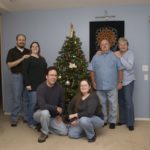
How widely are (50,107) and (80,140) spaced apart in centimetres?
63

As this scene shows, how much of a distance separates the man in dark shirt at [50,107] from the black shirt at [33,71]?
1.14ft

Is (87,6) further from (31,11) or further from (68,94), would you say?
(68,94)

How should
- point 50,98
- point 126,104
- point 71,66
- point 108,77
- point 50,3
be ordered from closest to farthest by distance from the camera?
point 50,98 → point 108,77 → point 126,104 → point 71,66 → point 50,3

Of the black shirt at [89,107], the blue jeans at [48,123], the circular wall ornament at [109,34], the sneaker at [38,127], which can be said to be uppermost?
the circular wall ornament at [109,34]

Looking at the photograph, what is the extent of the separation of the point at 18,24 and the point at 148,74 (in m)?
2.60

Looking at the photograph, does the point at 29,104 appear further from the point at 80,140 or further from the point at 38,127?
the point at 80,140

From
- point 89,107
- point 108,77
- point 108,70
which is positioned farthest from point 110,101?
point 89,107

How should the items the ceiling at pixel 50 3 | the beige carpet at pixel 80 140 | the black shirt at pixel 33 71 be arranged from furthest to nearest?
1. the ceiling at pixel 50 3
2. the black shirt at pixel 33 71
3. the beige carpet at pixel 80 140

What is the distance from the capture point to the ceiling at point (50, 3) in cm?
476

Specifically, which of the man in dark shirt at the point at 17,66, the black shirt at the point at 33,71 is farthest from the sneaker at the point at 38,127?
the black shirt at the point at 33,71

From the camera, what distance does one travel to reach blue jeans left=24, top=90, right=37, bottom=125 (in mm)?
4402

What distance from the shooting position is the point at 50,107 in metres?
3.95

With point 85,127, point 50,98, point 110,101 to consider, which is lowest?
point 85,127

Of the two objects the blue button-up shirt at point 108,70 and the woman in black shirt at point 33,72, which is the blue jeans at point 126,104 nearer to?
the blue button-up shirt at point 108,70
